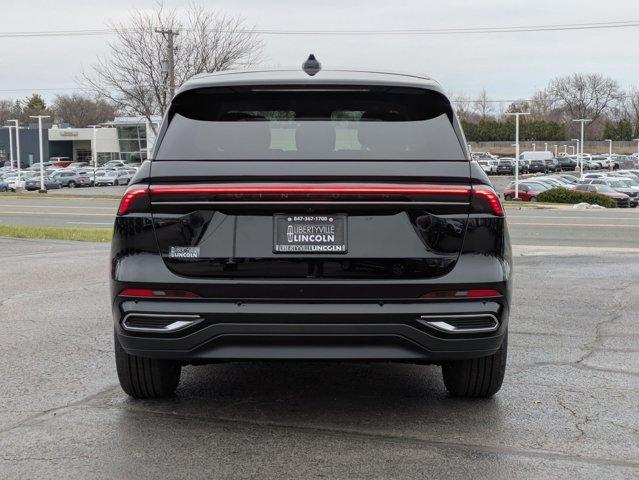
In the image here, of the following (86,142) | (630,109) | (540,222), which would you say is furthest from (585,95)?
(540,222)

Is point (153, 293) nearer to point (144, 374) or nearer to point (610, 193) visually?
point (144, 374)

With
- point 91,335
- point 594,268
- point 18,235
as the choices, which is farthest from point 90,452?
point 18,235

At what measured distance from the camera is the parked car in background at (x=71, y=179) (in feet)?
216

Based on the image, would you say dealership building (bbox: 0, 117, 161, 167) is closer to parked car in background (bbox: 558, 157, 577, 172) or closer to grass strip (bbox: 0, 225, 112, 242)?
parked car in background (bbox: 558, 157, 577, 172)

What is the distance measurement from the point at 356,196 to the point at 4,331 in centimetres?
431

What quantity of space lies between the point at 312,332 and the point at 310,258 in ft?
1.19

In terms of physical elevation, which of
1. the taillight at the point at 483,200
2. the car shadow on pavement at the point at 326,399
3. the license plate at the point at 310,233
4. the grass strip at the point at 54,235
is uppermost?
the taillight at the point at 483,200

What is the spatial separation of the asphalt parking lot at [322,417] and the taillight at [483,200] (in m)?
1.18

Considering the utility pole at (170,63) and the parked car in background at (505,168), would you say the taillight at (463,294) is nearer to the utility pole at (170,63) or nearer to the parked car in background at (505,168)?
the utility pole at (170,63)

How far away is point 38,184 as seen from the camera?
60.3 meters

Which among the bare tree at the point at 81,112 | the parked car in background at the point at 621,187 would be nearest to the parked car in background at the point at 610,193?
the parked car in background at the point at 621,187

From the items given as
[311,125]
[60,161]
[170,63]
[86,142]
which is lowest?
[311,125]

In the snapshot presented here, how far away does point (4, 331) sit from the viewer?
7328 millimetres

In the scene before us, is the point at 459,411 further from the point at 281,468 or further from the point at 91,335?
the point at 91,335
